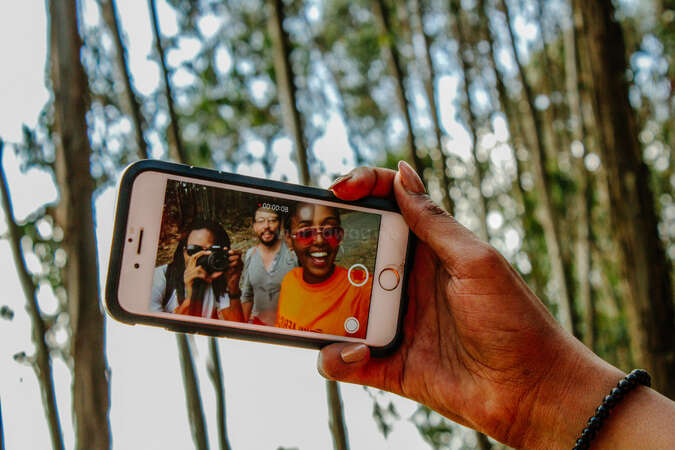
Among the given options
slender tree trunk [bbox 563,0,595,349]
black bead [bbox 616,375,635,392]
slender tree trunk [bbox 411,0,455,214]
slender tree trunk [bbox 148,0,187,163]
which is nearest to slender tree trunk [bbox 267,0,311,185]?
slender tree trunk [bbox 148,0,187,163]

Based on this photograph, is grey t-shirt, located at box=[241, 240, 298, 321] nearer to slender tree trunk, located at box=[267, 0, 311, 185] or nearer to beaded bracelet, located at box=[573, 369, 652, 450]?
→ beaded bracelet, located at box=[573, 369, 652, 450]

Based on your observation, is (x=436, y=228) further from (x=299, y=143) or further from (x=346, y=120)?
(x=346, y=120)

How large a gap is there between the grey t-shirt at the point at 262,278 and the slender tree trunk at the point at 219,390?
0.86 meters

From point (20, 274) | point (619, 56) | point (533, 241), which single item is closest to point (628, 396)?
point (20, 274)

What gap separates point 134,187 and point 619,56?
2525 mm

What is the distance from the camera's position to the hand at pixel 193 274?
3.86 feet

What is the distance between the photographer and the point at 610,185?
2.65m

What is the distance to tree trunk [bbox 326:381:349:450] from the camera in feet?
6.68

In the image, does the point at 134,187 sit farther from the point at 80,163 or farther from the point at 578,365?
the point at 578,365

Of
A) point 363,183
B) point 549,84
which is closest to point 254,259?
point 363,183

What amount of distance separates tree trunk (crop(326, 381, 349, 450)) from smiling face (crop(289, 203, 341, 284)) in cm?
91

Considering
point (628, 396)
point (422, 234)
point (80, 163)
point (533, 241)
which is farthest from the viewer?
point (533, 241)

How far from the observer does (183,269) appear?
118 centimetres

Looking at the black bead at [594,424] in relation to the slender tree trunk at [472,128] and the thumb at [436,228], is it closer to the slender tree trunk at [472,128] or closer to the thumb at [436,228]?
the thumb at [436,228]
